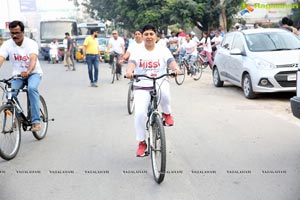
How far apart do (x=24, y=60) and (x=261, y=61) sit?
5819 millimetres

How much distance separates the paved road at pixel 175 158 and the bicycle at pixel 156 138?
0.57 feet

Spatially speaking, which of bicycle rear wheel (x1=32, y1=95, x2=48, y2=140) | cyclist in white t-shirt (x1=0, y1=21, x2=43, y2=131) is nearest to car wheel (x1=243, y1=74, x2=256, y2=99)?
bicycle rear wheel (x1=32, y1=95, x2=48, y2=140)

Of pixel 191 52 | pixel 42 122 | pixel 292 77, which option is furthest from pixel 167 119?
pixel 191 52

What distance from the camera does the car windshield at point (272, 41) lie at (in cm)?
1045

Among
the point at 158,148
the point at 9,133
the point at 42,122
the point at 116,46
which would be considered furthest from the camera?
the point at 116,46

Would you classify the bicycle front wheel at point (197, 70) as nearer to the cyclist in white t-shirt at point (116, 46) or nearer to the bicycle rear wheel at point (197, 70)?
the bicycle rear wheel at point (197, 70)

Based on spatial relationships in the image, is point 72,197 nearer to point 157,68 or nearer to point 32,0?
point 157,68

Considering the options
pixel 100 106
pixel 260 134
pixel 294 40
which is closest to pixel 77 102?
pixel 100 106

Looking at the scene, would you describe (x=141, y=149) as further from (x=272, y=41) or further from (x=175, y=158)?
(x=272, y=41)

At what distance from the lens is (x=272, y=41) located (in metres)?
10.7

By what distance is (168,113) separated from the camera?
530cm

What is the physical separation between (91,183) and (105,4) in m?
38.5

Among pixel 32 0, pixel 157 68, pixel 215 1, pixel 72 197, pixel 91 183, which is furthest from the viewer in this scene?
pixel 32 0

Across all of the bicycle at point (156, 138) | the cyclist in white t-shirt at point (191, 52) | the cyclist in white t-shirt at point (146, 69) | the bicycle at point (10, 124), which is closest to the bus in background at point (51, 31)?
the cyclist in white t-shirt at point (191, 52)
